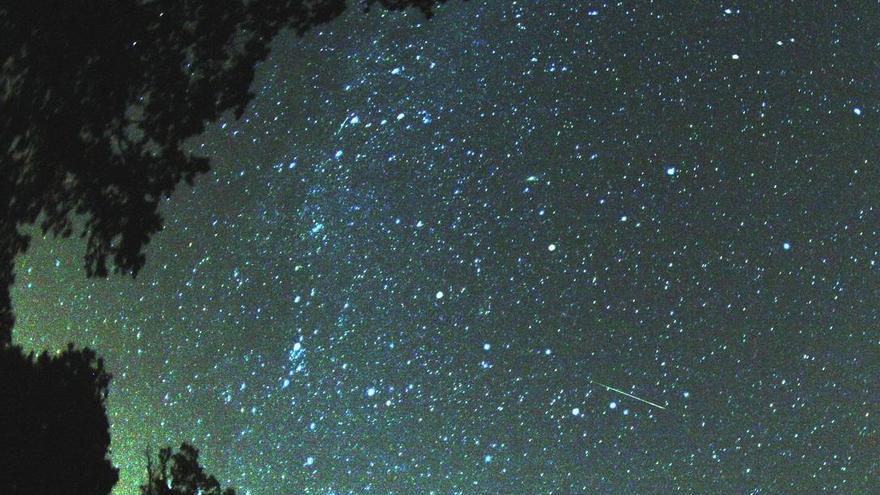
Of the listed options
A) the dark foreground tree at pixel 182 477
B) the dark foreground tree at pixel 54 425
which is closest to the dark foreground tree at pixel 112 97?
the dark foreground tree at pixel 54 425

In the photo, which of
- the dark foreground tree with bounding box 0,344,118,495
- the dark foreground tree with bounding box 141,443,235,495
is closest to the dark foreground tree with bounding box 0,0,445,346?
the dark foreground tree with bounding box 0,344,118,495

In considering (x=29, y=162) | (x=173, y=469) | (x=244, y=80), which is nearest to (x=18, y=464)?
(x=29, y=162)

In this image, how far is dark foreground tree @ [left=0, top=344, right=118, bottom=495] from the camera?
5.91 metres

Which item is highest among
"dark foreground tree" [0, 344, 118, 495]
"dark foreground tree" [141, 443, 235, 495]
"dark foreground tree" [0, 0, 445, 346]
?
"dark foreground tree" [0, 0, 445, 346]

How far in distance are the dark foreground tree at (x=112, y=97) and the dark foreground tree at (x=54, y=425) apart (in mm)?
1370

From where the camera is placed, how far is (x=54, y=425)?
639 centimetres

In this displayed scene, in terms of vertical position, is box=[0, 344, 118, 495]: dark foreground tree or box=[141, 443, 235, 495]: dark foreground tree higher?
box=[0, 344, 118, 495]: dark foreground tree

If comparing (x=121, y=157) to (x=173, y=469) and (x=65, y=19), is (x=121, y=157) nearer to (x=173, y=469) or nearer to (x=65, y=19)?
(x=65, y=19)

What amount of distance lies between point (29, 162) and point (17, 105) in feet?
1.17

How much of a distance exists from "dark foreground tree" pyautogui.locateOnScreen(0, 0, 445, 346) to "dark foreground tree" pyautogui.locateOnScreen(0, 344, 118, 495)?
53.9 inches

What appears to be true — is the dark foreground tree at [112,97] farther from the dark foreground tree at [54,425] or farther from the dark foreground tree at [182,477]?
the dark foreground tree at [182,477]

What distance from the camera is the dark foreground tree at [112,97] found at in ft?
13.9

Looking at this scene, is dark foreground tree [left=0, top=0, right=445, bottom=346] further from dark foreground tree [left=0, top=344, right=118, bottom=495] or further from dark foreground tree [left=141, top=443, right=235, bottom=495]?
dark foreground tree [left=141, top=443, right=235, bottom=495]

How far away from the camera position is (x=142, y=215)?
4781mm
